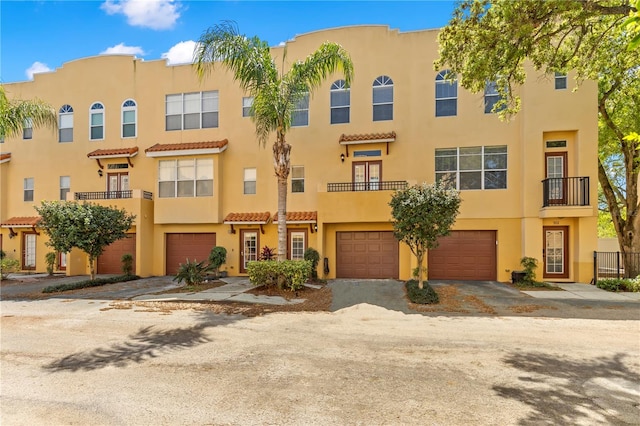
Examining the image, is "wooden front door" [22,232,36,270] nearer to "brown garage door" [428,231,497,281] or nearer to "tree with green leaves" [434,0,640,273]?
"brown garage door" [428,231,497,281]

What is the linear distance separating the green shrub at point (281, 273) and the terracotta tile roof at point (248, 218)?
3966 millimetres

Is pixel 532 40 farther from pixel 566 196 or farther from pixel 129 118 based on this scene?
pixel 129 118

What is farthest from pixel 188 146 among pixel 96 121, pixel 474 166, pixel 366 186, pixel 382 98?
pixel 474 166

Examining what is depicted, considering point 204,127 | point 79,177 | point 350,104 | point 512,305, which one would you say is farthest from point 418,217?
point 79,177

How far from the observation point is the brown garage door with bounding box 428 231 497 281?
47.8ft

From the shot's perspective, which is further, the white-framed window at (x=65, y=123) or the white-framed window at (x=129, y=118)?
the white-framed window at (x=65, y=123)

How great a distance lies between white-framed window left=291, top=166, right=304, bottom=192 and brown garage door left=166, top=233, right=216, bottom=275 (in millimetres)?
4797

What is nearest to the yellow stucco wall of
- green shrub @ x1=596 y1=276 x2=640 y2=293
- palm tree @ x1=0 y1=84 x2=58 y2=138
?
green shrub @ x1=596 y1=276 x2=640 y2=293

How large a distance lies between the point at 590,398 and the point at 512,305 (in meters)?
5.73

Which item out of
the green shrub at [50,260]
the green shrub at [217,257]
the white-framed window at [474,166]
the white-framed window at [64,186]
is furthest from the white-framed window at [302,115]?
the green shrub at [50,260]

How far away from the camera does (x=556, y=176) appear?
1409cm

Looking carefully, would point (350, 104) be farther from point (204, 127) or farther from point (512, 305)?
point (512, 305)

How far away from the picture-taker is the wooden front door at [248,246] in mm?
16359

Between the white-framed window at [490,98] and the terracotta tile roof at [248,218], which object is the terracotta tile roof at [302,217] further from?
the white-framed window at [490,98]
